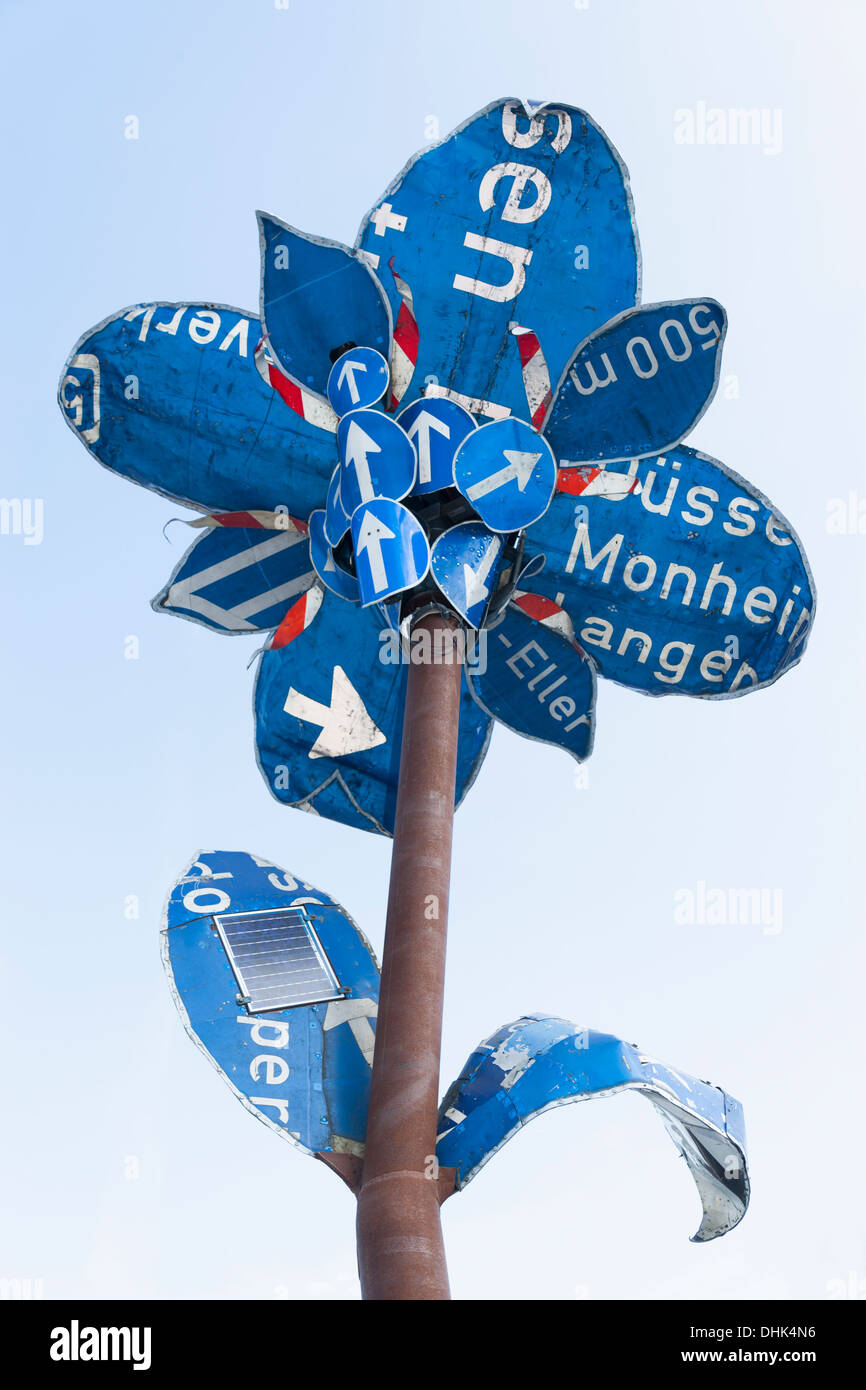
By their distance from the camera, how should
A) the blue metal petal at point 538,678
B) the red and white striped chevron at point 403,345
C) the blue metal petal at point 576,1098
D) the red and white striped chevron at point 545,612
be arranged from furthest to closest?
the blue metal petal at point 538,678, the red and white striped chevron at point 545,612, the red and white striped chevron at point 403,345, the blue metal petal at point 576,1098

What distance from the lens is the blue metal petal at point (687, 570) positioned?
13.7 m

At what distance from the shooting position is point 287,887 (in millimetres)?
13062

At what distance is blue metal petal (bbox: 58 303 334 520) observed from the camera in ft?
44.0

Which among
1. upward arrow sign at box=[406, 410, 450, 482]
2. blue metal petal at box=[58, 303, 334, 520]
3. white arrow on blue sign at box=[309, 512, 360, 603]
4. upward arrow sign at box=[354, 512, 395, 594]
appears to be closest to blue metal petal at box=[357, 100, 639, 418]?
upward arrow sign at box=[406, 410, 450, 482]

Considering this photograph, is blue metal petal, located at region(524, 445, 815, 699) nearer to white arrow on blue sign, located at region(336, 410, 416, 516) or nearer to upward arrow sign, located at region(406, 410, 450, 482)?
upward arrow sign, located at region(406, 410, 450, 482)

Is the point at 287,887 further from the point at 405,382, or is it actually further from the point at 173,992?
the point at 405,382

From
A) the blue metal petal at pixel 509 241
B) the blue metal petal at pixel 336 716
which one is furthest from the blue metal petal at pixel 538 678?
the blue metal petal at pixel 509 241

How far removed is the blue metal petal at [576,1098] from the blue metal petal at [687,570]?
4.17 meters

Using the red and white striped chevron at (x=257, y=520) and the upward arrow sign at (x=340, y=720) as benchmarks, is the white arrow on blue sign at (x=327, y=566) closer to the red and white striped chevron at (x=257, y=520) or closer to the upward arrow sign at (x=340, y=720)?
the red and white striped chevron at (x=257, y=520)

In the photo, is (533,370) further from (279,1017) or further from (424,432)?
(279,1017)

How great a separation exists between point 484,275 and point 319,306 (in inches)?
63.1

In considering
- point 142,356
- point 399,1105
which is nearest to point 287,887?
point 399,1105

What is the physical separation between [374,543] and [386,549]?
11 cm

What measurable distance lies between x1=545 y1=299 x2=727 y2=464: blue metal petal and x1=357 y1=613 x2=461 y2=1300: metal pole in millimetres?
2202
